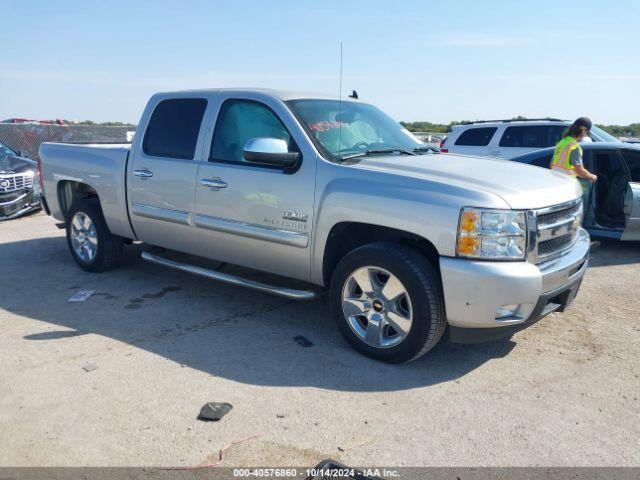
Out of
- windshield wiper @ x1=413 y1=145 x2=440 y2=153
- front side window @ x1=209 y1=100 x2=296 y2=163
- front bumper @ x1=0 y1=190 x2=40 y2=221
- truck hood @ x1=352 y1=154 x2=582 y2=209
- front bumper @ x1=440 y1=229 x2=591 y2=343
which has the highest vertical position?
front side window @ x1=209 y1=100 x2=296 y2=163

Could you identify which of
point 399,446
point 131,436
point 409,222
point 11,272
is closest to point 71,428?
point 131,436

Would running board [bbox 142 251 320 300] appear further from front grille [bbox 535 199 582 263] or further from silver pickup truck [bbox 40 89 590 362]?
front grille [bbox 535 199 582 263]

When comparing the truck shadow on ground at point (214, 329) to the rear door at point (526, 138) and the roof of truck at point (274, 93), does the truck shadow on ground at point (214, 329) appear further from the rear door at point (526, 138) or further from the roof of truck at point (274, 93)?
the rear door at point (526, 138)

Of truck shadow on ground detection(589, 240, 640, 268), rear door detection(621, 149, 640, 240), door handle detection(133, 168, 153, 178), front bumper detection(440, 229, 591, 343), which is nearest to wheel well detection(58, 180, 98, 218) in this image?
door handle detection(133, 168, 153, 178)

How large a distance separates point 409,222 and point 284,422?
4.99 ft

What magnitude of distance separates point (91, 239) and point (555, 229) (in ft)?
15.9

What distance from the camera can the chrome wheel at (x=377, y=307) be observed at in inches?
160

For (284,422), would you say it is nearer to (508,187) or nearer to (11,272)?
(508,187)

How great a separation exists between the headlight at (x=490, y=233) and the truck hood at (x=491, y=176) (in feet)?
0.38

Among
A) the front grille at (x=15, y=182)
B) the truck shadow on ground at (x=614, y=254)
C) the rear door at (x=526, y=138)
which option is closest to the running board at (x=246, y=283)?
the truck shadow on ground at (x=614, y=254)

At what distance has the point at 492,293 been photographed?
366 centimetres

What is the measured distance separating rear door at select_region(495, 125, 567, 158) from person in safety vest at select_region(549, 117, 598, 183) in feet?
17.1

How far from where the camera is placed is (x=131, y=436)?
3.23 metres

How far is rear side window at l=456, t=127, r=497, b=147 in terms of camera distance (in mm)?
13492
